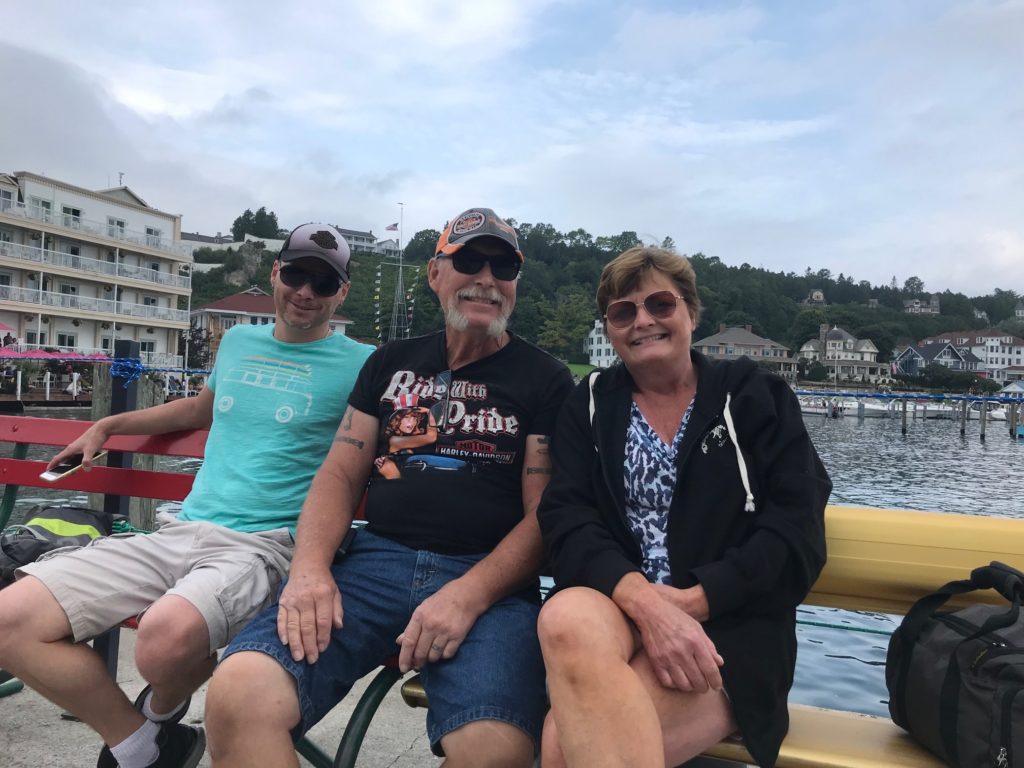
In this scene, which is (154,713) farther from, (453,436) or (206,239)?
(206,239)

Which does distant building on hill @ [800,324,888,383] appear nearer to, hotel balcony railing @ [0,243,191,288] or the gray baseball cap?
hotel balcony railing @ [0,243,191,288]

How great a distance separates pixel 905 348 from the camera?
130 meters

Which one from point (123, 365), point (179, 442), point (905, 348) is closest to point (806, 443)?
point (179, 442)

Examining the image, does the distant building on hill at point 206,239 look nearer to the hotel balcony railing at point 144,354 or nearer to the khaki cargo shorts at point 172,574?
the hotel balcony railing at point 144,354

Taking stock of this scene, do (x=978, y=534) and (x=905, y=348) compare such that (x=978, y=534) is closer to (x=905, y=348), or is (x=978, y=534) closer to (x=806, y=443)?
(x=806, y=443)

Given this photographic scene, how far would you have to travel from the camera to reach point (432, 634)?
2061 mm

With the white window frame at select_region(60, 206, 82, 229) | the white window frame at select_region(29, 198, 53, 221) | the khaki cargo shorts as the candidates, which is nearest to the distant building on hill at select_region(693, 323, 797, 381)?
the white window frame at select_region(60, 206, 82, 229)

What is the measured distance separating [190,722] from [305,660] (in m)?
1.28

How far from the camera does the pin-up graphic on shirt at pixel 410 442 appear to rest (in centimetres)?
247

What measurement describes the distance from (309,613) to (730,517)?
3.79ft

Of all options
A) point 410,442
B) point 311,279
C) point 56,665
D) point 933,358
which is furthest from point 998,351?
point 56,665

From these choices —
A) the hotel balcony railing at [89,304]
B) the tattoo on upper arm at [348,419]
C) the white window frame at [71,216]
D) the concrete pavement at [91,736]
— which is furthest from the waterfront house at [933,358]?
the tattoo on upper arm at [348,419]

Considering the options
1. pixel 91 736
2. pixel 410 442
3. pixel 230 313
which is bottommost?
pixel 91 736

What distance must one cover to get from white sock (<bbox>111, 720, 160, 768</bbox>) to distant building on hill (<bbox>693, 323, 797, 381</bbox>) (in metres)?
97.3
